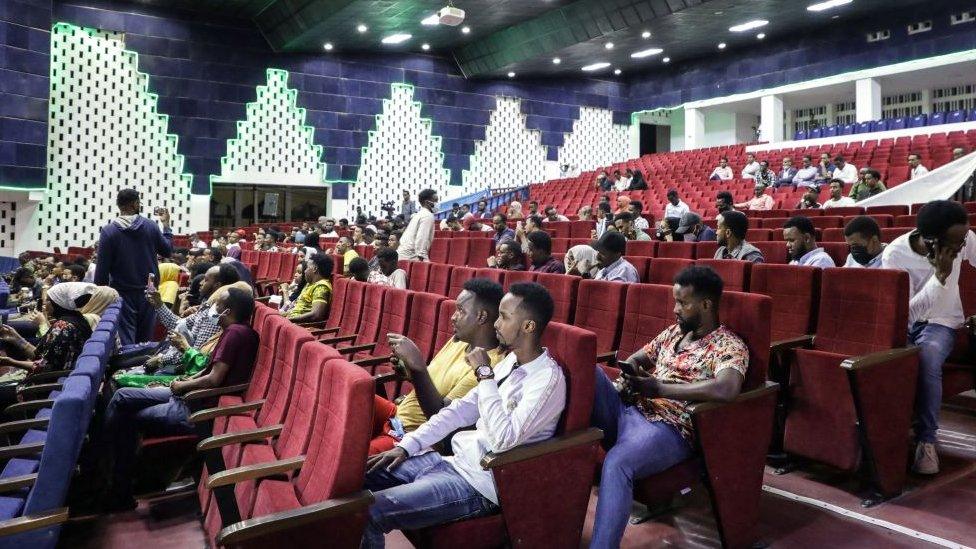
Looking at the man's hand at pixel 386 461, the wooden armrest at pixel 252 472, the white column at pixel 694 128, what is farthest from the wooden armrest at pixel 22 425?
the white column at pixel 694 128

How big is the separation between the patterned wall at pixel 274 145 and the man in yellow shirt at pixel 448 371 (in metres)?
12.0

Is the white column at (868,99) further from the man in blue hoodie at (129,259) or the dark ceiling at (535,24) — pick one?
the man in blue hoodie at (129,259)

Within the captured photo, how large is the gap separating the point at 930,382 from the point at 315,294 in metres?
3.19

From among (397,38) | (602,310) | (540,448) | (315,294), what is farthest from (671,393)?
(397,38)

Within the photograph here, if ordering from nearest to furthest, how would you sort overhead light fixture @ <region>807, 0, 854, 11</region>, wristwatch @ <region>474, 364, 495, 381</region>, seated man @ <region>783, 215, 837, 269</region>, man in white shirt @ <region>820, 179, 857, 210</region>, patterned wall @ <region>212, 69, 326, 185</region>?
wristwatch @ <region>474, 364, 495, 381</region> < seated man @ <region>783, 215, 837, 269</region> < man in white shirt @ <region>820, 179, 857, 210</region> < overhead light fixture @ <region>807, 0, 854, 11</region> < patterned wall @ <region>212, 69, 326, 185</region>

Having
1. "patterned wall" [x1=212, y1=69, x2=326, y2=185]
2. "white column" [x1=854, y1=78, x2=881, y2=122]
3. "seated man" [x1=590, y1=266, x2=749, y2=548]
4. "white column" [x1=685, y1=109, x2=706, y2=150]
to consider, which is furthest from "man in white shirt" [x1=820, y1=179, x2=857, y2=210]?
"white column" [x1=685, y1=109, x2=706, y2=150]

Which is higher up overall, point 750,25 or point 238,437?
point 750,25

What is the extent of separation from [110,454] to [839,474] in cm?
275

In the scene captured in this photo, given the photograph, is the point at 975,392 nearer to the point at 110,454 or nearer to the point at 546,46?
the point at 110,454

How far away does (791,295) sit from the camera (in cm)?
272

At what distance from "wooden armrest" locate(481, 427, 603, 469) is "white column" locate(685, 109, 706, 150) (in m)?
17.0

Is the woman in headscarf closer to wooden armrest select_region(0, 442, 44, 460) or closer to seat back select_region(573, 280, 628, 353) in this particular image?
seat back select_region(573, 280, 628, 353)

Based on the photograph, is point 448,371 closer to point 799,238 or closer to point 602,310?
point 602,310

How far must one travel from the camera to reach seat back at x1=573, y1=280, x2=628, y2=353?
2.72m
